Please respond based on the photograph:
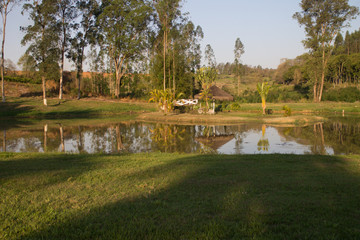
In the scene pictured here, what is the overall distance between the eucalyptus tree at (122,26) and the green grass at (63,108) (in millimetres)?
8809

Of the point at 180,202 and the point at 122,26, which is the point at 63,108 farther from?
the point at 180,202

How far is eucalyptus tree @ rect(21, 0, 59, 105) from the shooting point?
36875mm

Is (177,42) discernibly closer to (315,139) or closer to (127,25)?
(127,25)

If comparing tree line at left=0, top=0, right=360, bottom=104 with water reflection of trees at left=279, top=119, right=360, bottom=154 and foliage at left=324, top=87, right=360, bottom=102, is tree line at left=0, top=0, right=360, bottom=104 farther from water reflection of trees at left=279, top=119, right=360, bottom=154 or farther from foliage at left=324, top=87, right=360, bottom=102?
water reflection of trees at left=279, top=119, right=360, bottom=154

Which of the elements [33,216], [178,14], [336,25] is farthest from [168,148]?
[336,25]

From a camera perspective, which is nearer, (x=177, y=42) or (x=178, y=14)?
(x=178, y=14)

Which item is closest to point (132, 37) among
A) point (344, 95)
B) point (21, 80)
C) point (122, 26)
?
point (122, 26)

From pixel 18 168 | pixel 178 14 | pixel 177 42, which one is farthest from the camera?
pixel 177 42

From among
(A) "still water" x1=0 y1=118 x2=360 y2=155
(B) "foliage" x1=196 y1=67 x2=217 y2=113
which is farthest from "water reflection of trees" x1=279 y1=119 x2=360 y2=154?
(B) "foliage" x1=196 y1=67 x2=217 y2=113

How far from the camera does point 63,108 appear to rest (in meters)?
35.1

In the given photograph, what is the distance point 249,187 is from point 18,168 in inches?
216

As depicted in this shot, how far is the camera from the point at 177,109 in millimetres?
35562

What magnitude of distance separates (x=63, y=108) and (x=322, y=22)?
38035 millimetres

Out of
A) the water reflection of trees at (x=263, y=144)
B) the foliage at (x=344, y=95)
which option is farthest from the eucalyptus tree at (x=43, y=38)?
the foliage at (x=344, y=95)
